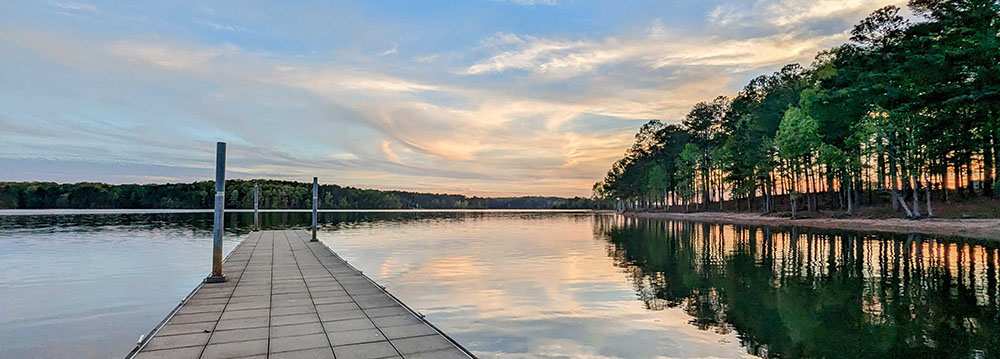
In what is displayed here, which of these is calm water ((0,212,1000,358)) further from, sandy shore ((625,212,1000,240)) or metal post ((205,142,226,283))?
sandy shore ((625,212,1000,240))

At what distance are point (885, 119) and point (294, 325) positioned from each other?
41.7 m

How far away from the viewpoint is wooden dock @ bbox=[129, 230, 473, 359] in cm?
554

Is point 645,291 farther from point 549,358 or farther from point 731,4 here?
point 731,4

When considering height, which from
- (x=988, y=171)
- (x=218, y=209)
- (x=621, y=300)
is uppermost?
(x=988, y=171)

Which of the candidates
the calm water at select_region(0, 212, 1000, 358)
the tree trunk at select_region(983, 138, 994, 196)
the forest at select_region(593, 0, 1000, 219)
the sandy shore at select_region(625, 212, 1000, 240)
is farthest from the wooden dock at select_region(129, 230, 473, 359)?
the tree trunk at select_region(983, 138, 994, 196)

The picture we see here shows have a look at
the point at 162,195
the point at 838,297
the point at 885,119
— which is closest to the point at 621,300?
the point at 838,297

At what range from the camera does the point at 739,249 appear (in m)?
22.4

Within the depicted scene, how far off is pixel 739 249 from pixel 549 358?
18680 mm

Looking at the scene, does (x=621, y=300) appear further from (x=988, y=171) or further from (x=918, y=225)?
(x=988, y=171)

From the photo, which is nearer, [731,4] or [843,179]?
[731,4]

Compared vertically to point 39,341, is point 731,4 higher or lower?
higher

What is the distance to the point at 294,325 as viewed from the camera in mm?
6906

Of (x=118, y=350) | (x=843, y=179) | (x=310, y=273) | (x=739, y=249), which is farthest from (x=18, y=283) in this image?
(x=843, y=179)

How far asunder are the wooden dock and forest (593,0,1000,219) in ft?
96.4
